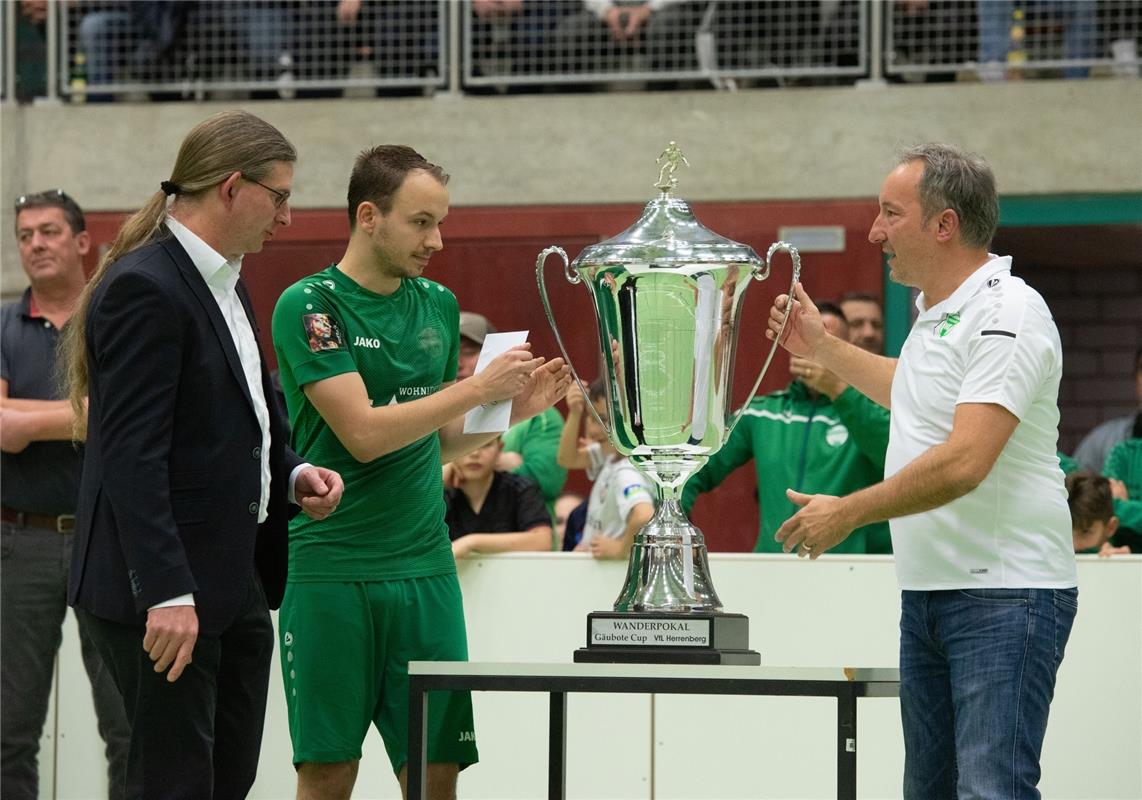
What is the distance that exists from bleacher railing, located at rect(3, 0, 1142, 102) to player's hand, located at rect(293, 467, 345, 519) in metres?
5.23

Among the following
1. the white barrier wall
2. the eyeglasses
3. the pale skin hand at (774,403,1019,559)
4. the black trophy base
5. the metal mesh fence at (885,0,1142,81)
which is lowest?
the white barrier wall

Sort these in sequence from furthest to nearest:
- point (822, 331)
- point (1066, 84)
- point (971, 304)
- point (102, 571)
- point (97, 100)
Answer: point (97, 100) → point (1066, 84) → point (822, 331) → point (971, 304) → point (102, 571)

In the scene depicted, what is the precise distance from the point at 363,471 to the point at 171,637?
75cm

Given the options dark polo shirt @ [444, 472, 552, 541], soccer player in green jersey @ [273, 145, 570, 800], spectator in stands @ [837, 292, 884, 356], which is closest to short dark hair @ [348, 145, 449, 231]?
soccer player in green jersey @ [273, 145, 570, 800]

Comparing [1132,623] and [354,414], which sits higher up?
[354,414]

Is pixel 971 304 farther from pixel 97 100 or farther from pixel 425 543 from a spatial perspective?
pixel 97 100

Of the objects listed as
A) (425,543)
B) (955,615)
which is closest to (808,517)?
(955,615)

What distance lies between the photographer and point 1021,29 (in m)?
7.91

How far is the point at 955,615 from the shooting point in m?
2.77

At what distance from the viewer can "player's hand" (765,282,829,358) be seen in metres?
3.21

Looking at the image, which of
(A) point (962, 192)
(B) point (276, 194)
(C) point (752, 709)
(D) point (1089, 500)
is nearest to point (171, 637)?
(B) point (276, 194)

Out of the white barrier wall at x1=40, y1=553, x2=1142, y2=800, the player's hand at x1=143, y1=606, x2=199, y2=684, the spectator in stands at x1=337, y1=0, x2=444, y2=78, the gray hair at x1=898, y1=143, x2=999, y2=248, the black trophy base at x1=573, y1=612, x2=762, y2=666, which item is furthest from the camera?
the spectator in stands at x1=337, y1=0, x2=444, y2=78

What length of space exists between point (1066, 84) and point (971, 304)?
5291 millimetres

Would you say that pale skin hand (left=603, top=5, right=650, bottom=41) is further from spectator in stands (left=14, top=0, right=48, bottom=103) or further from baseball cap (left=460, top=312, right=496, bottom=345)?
baseball cap (left=460, top=312, right=496, bottom=345)
